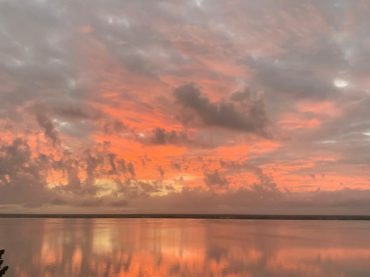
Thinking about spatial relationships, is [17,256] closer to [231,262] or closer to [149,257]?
[149,257]

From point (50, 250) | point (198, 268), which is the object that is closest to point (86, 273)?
Answer: point (198, 268)

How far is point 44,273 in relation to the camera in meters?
55.8

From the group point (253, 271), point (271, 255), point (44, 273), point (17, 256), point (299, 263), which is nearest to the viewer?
point (44, 273)

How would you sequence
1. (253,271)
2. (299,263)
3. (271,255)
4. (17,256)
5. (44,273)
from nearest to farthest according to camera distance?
(44,273)
(253,271)
(299,263)
(17,256)
(271,255)

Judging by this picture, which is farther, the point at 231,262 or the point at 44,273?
the point at 231,262

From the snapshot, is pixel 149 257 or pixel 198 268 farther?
pixel 149 257

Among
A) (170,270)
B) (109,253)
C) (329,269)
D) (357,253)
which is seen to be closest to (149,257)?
(109,253)

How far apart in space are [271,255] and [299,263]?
11.3m

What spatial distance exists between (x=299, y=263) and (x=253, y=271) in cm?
1251

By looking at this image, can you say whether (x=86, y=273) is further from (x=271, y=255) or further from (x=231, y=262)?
(x=271, y=255)

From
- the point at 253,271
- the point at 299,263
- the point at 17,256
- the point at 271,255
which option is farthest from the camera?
the point at 271,255

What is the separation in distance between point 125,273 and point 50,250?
33901mm

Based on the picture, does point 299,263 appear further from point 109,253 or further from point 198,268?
point 109,253

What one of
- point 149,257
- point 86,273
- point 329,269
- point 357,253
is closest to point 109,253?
point 149,257
